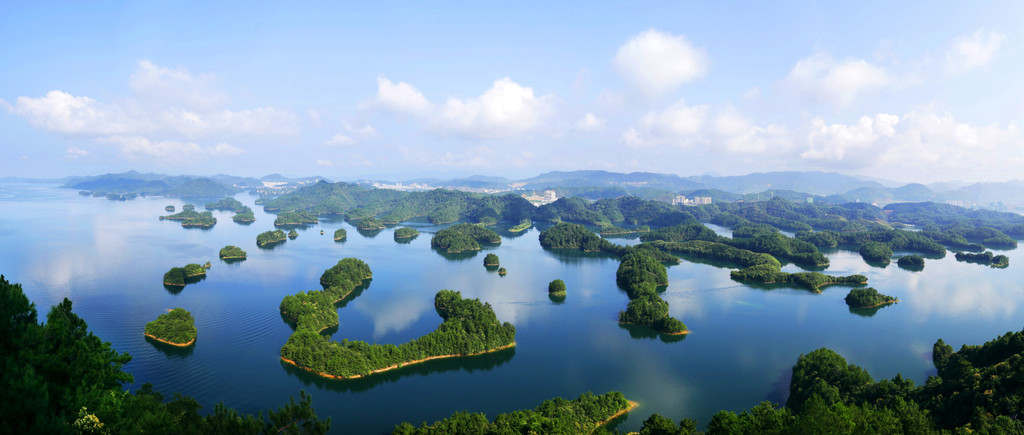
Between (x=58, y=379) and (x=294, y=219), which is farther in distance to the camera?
(x=294, y=219)

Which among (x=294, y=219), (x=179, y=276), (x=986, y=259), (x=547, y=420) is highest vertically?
(x=294, y=219)

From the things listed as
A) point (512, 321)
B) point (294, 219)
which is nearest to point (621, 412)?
point (512, 321)

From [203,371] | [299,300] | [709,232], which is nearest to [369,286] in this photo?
[299,300]

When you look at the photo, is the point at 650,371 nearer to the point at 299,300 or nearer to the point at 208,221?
the point at 299,300

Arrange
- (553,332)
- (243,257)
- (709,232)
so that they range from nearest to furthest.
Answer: (553,332), (243,257), (709,232)

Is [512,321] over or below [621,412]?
over

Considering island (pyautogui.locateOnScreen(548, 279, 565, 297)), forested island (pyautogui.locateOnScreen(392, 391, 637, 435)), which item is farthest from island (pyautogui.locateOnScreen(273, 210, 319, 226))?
forested island (pyautogui.locateOnScreen(392, 391, 637, 435))

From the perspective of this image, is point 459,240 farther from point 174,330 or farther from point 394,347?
point 174,330

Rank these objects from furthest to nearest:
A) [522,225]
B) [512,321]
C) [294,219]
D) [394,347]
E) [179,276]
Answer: [522,225], [294,219], [179,276], [512,321], [394,347]
